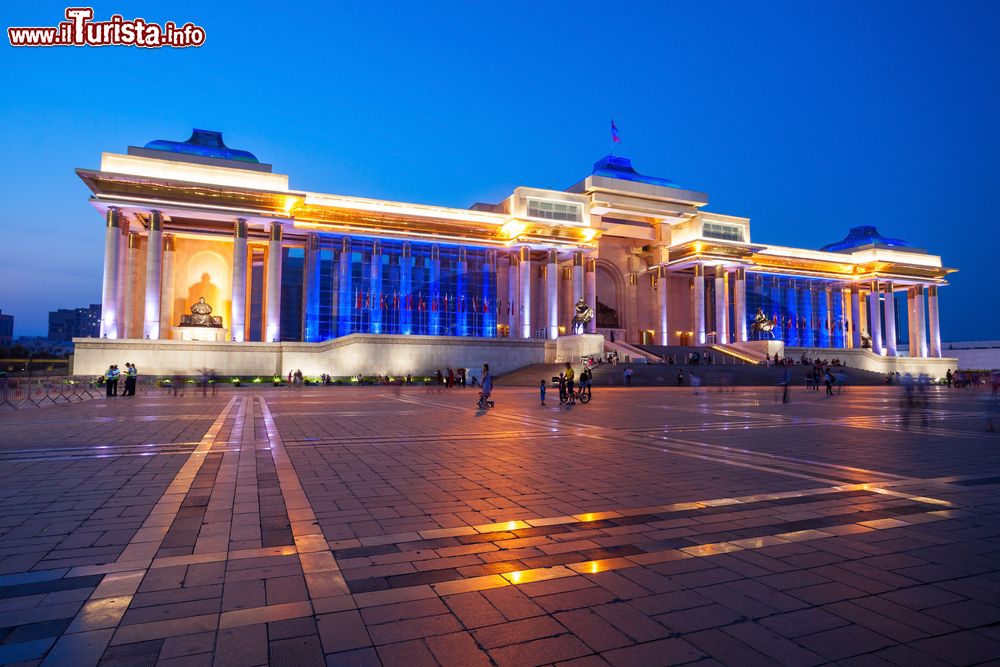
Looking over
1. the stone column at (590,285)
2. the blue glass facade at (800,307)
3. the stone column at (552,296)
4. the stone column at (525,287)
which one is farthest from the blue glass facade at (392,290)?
the blue glass facade at (800,307)

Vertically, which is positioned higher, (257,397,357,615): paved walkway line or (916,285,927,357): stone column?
(916,285,927,357): stone column

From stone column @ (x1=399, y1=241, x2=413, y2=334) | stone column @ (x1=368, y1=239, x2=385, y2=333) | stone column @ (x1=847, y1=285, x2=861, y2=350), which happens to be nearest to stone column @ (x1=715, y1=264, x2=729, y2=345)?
stone column @ (x1=847, y1=285, x2=861, y2=350)

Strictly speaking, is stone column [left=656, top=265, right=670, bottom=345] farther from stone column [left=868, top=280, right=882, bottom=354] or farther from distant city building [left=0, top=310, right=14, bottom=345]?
distant city building [left=0, top=310, right=14, bottom=345]

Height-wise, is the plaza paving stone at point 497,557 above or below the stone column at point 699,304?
below

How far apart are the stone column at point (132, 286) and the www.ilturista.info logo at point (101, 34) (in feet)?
83.2

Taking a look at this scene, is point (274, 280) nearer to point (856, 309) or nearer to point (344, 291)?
point (344, 291)

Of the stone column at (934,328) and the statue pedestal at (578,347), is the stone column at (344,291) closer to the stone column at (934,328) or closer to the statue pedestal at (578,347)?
the statue pedestal at (578,347)

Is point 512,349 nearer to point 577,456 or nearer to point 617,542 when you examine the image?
point 577,456

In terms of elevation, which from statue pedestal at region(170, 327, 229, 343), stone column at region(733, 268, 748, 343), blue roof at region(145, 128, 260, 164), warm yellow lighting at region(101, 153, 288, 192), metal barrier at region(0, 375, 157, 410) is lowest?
metal barrier at region(0, 375, 157, 410)

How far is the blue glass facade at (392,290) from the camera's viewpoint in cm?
5062

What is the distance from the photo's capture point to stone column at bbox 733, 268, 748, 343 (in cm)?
→ 6062

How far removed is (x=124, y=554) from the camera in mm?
4590

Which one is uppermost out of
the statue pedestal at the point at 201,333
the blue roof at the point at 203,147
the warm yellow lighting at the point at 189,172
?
the blue roof at the point at 203,147

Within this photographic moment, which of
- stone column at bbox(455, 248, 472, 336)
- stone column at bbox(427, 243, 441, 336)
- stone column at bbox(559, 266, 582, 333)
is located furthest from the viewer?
stone column at bbox(559, 266, 582, 333)
